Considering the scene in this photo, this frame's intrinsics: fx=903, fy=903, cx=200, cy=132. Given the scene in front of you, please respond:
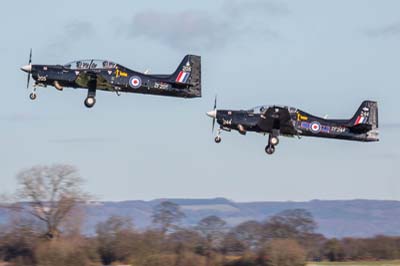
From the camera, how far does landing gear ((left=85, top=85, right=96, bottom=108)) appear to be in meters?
45.8

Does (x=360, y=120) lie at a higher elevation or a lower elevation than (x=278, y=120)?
higher

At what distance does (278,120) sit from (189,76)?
5230 mm

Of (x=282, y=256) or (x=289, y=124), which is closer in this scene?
(x=289, y=124)

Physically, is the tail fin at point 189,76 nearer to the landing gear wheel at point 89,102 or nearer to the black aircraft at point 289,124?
the black aircraft at point 289,124

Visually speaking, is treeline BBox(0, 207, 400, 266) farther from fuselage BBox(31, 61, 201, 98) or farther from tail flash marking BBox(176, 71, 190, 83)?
tail flash marking BBox(176, 71, 190, 83)

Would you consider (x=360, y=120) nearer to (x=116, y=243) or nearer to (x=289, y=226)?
(x=116, y=243)

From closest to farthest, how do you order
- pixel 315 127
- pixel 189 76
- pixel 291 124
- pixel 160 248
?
pixel 189 76 → pixel 291 124 → pixel 315 127 → pixel 160 248

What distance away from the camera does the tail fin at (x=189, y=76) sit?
1826 inches

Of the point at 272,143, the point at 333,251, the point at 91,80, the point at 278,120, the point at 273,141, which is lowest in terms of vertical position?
the point at 333,251

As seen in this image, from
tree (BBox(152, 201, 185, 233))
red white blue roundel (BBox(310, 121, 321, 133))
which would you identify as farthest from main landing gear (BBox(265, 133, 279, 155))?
tree (BBox(152, 201, 185, 233))

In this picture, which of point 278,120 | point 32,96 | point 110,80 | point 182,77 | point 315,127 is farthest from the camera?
point 315,127

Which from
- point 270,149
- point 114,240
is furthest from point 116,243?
point 270,149

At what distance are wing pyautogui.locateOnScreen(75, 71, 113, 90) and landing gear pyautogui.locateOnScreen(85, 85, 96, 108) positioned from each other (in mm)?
200

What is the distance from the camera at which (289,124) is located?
47.9m
